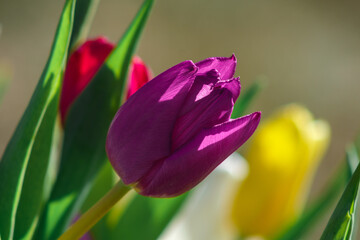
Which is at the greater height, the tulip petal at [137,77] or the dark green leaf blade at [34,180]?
the tulip petal at [137,77]

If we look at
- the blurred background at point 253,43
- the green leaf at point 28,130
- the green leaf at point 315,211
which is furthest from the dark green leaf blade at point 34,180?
the blurred background at point 253,43

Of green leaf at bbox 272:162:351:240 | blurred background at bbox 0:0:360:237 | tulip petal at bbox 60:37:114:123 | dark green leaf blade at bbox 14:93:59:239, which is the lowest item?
blurred background at bbox 0:0:360:237

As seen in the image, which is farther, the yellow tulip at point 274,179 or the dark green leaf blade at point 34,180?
the yellow tulip at point 274,179

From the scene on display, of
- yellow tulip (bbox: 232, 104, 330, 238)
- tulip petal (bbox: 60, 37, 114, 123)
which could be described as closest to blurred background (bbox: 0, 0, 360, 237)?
yellow tulip (bbox: 232, 104, 330, 238)

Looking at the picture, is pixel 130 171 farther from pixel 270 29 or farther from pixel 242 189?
pixel 270 29

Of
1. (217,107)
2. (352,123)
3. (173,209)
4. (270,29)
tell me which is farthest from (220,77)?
(270,29)

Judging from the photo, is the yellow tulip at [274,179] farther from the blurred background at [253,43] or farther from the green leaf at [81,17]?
the blurred background at [253,43]

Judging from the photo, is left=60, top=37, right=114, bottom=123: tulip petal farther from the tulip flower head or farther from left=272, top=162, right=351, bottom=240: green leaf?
left=272, top=162, right=351, bottom=240: green leaf
